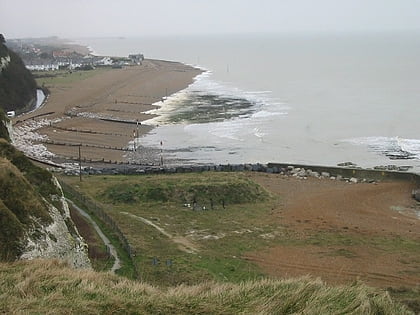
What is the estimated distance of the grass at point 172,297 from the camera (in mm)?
9438

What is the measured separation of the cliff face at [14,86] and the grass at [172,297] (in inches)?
2398

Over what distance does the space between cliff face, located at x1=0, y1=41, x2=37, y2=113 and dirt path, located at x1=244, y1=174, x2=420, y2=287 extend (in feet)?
141

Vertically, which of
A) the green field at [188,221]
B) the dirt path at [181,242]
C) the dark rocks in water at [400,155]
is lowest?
the dirt path at [181,242]

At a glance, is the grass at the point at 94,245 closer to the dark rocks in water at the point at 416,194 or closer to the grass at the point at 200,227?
the grass at the point at 200,227

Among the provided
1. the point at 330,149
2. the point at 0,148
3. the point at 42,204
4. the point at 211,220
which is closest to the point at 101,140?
the point at 330,149

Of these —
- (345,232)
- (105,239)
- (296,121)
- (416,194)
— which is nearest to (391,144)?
(296,121)

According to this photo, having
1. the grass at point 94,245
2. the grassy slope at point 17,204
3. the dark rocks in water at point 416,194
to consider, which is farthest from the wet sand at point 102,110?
the grassy slope at point 17,204

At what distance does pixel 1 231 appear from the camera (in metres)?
15.0

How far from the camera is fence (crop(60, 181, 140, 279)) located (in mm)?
21925

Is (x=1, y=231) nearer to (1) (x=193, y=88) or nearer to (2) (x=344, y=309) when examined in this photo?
(2) (x=344, y=309)

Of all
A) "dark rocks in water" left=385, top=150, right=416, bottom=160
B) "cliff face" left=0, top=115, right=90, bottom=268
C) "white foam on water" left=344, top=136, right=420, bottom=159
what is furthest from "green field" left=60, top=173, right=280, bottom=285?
"white foam on water" left=344, top=136, right=420, bottom=159

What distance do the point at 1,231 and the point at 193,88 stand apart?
75.1 meters

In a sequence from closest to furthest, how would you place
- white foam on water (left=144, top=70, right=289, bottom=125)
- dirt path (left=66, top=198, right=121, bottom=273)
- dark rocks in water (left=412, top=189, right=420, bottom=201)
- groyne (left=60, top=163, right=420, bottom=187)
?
dirt path (left=66, top=198, right=121, bottom=273) → dark rocks in water (left=412, top=189, right=420, bottom=201) → groyne (left=60, top=163, right=420, bottom=187) → white foam on water (left=144, top=70, right=289, bottom=125)

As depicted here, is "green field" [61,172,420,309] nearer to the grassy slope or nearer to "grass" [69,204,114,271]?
"grass" [69,204,114,271]
